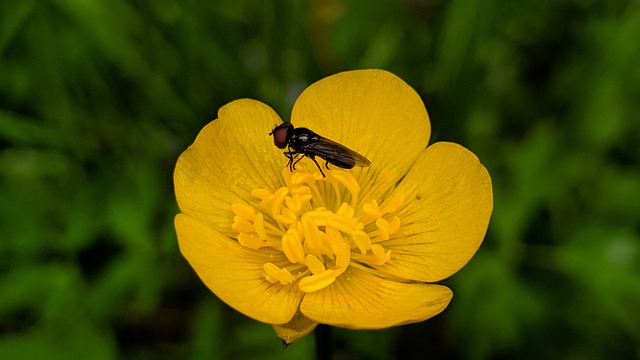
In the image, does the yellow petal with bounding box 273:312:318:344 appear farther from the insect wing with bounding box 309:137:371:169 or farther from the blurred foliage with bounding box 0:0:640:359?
the blurred foliage with bounding box 0:0:640:359

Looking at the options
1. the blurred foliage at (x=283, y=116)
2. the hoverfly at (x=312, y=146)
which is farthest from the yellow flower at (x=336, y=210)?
the blurred foliage at (x=283, y=116)

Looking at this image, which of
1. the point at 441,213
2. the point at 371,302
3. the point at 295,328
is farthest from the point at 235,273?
the point at 441,213

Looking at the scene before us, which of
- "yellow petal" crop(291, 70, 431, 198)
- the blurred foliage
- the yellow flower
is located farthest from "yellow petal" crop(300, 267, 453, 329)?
the blurred foliage

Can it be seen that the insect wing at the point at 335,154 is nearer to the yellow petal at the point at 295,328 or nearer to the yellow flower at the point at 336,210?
the yellow flower at the point at 336,210

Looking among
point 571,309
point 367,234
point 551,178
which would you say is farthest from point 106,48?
point 571,309

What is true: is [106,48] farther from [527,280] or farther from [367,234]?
[527,280]

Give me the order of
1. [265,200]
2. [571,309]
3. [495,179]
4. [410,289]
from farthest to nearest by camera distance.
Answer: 1. [495,179]
2. [571,309]
3. [265,200]
4. [410,289]

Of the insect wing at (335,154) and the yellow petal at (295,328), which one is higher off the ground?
the insect wing at (335,154)
